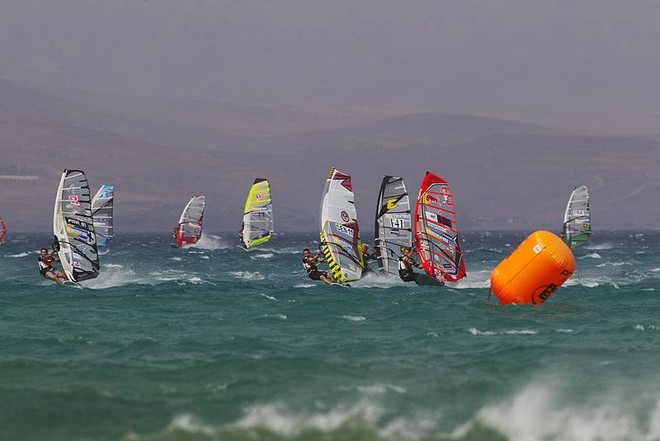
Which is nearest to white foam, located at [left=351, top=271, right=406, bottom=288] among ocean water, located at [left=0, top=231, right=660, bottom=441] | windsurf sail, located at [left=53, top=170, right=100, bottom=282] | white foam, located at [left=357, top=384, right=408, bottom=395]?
ocean water, located at [left=0, top=231, right=660, bottom=441]

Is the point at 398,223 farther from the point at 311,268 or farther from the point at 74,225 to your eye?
the point at 74,225

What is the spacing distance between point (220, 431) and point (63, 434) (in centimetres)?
268

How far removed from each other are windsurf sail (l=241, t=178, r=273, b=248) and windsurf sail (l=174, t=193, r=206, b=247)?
12.5 m

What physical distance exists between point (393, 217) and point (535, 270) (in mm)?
14842

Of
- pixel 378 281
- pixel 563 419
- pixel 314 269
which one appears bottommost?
pixel 378 281

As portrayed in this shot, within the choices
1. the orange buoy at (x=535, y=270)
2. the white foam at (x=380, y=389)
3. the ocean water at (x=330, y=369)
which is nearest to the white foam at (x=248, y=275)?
the ocean water at (x=330, y=369)

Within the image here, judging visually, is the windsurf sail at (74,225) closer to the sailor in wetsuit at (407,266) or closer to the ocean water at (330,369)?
the ocean water at (330,369)

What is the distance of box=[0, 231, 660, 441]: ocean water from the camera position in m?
19.0

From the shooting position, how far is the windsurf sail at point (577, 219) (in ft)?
311

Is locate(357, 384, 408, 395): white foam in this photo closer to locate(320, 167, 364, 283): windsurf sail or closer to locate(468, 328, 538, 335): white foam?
locate(468, 328, 538, 335): white foam

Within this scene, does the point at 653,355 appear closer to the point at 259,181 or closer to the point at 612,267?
the point at 612,267

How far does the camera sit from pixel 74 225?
4306cm

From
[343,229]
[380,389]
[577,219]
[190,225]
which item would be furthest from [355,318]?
[190,225]

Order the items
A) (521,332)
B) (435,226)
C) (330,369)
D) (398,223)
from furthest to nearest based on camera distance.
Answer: (398,223) → (435,226) → (521,332) → (330,369)
